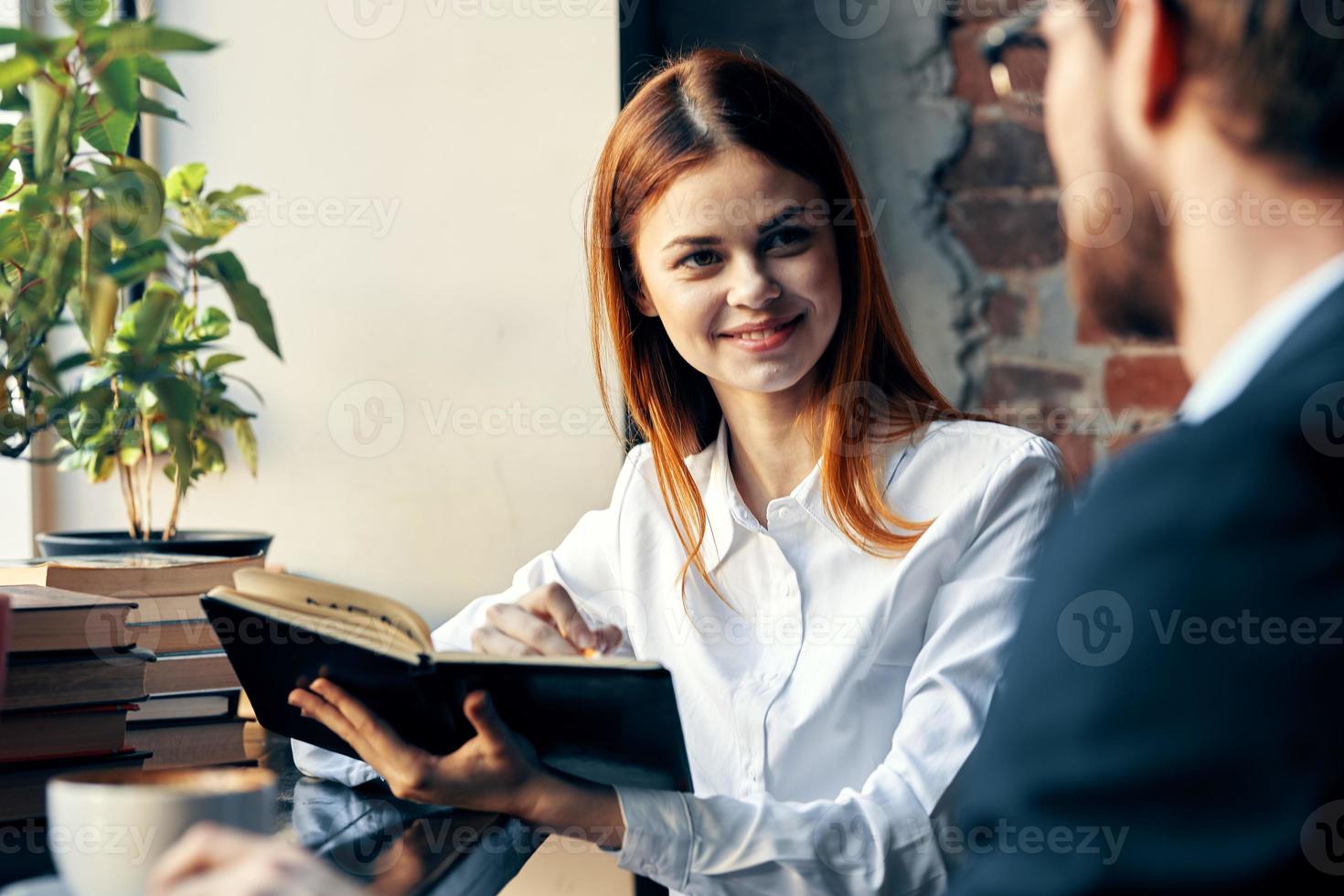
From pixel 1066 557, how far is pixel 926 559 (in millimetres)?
610

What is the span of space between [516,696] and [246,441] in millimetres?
793

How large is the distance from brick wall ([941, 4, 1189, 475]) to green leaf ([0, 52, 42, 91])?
1133mm

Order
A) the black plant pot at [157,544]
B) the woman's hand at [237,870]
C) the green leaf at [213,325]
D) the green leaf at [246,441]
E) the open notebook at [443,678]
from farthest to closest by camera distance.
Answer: the green leaf at [246,441] < the green leaf at [213,325] < the black plant pot at [157,544] < the open notebook at [443,678] < the woman's hand at [237,870]

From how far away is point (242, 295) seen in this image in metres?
1.06

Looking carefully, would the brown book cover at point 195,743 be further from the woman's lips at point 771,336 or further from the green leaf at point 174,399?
the woman's lips at point 771,336

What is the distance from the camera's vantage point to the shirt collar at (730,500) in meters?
1.11

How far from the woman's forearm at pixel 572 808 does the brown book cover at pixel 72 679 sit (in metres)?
0.29

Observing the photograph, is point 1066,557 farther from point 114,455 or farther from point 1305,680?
point 114,455

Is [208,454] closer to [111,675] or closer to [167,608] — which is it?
[167,608]

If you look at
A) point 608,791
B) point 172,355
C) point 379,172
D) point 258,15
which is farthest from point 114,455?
point 608,791

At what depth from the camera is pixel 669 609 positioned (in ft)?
3.82

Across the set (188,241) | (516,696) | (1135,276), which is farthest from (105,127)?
(1135,276)

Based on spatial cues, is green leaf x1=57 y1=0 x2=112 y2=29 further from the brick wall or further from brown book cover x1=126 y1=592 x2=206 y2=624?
the brick wall

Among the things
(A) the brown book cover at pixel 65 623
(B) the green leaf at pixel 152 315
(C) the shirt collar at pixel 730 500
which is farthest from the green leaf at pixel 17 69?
(C) the shirt collar at pixel 730 500
